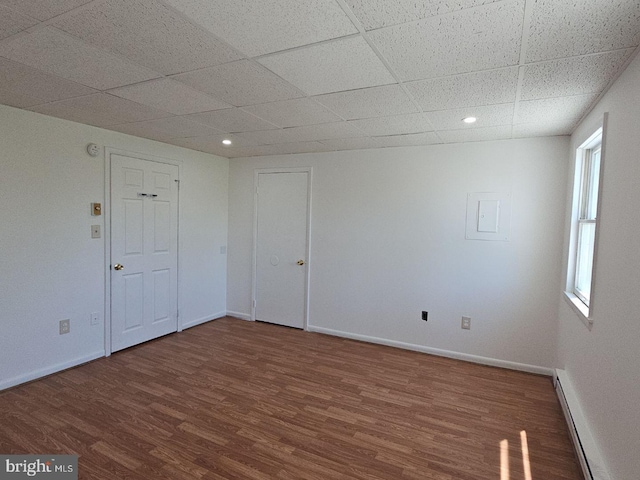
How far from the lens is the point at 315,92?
2293 millimetres

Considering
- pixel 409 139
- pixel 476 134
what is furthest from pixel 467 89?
pixel 409 139

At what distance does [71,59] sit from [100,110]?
3.26 ft

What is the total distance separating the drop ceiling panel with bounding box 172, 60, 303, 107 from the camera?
1972mm

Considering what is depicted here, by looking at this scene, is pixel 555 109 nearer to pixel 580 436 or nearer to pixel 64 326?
pixel 580 436

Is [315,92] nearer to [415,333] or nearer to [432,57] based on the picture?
[432,57]

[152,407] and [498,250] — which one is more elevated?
[498,250]

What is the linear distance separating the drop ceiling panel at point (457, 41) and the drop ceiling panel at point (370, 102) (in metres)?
0.31

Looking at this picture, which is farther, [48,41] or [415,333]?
[415,333]

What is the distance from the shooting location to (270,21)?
58.6 inches

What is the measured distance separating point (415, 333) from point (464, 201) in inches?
61.6

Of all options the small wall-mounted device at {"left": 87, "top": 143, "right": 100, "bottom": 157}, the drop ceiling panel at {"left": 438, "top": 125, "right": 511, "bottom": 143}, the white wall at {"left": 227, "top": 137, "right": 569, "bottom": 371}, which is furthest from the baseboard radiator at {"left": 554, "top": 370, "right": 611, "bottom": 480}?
the small wall-mounted device at {"left": 87, "top": 143, "right": 100, "bottom": 157}

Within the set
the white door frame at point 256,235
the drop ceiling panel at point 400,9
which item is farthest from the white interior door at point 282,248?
the drop ceiling panel at point 400,9

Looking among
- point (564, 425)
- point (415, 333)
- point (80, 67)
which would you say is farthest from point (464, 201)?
point (80, 67)

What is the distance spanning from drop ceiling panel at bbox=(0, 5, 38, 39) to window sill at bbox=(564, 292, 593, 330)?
3385 millimetres
